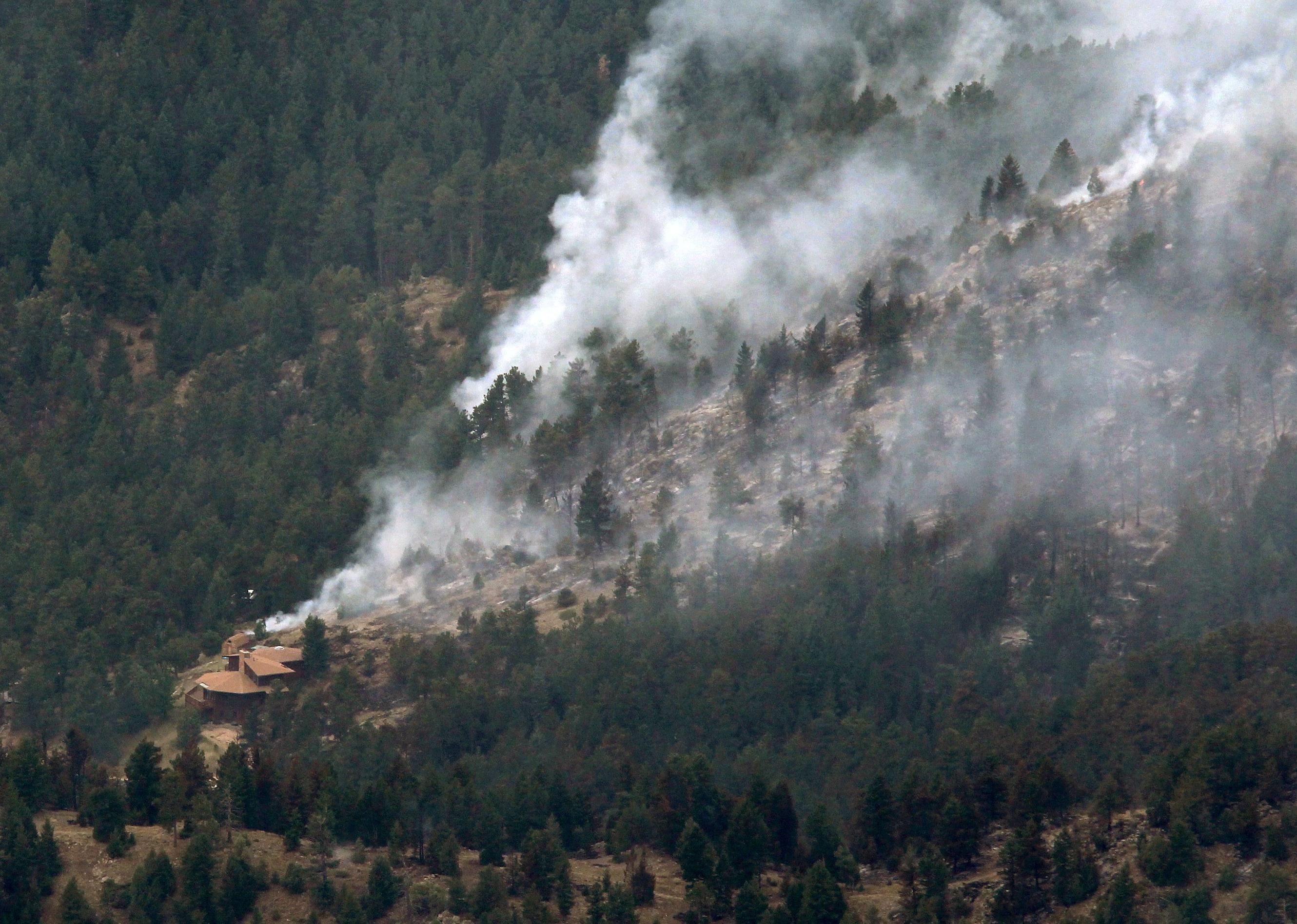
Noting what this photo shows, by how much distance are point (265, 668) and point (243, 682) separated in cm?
150

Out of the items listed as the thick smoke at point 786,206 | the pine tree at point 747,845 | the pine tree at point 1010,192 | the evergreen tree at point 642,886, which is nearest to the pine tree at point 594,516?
the thick smoke at point 786,206

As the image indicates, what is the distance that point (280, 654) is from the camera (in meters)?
145

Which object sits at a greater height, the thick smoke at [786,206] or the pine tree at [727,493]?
the thick smoke at [786,206]

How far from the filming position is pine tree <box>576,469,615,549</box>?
15112 cm

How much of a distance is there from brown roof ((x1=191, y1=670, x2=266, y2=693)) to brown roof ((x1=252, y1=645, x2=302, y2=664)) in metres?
1.63

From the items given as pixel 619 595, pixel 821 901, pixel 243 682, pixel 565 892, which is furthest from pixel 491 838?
pixel 243 682

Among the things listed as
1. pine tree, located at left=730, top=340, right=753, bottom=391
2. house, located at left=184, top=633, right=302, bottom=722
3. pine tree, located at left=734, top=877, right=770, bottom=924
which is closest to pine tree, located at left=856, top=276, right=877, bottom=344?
pine tree, located at left=730, top=340, right=753, bottom=391

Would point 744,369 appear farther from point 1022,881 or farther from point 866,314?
point 1022,881

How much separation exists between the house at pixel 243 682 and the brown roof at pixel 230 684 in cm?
3

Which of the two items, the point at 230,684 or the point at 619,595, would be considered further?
the point at 619,595

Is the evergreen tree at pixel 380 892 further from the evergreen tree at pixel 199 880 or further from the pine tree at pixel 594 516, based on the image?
the pine tree at pixel 594 516

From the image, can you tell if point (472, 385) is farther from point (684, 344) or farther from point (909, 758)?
point (909, 758)

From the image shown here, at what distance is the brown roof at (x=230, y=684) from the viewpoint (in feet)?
467

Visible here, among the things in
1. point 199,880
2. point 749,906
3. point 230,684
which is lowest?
point 749,906
